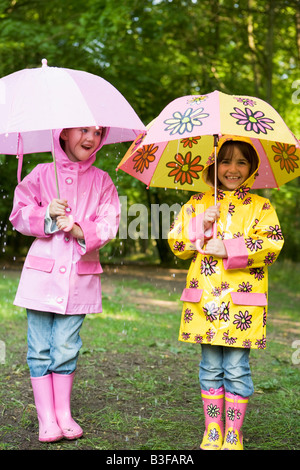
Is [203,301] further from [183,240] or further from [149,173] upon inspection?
[149,173]

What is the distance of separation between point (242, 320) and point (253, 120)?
3.34 feet

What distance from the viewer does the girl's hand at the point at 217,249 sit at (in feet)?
9.65

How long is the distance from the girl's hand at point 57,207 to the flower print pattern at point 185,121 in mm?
665

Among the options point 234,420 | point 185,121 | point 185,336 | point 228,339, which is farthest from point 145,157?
point 234,420

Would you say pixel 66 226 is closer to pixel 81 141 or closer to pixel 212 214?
pixel 81 141

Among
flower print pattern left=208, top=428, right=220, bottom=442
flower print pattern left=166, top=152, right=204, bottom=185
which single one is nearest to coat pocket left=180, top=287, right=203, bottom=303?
flower print pattern left=208, top=428, right=220, bottom=442

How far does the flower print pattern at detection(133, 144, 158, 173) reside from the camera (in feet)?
11.5

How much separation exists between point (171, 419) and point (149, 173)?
151cm

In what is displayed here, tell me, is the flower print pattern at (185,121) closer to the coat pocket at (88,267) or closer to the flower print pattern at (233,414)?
the coat pocket at (88,267)

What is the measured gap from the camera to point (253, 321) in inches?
115

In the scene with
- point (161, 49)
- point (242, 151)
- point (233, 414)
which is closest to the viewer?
point (233, 414)

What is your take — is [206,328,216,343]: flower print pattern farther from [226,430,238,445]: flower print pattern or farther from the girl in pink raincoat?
the girl in pink raincoat

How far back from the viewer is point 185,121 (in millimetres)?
2930

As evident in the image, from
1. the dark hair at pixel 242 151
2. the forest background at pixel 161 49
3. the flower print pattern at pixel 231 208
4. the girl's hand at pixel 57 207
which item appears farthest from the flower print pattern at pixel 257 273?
the forest background at pixel 161 49
